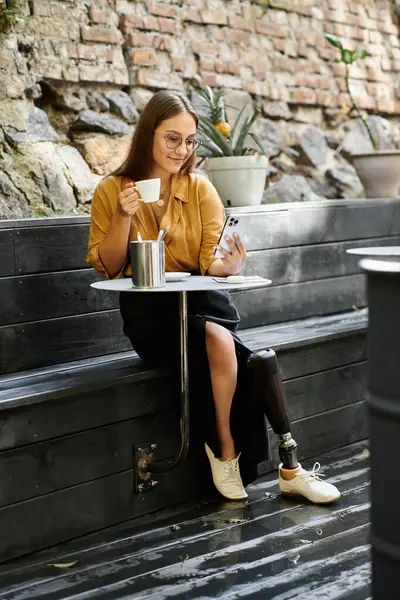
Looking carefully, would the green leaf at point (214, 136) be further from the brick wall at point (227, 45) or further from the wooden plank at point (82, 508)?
the wooden plank at point (82, 508)

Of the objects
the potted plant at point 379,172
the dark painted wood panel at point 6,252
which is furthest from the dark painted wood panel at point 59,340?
the potted plant at point 379,172

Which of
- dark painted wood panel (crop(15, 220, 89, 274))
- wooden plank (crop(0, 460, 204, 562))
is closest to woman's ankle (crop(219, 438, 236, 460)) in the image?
wooden plank (crop(0, 460, 204, 562))

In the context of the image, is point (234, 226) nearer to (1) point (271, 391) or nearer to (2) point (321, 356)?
(1) point (271, 391)

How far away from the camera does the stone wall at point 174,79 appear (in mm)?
4023

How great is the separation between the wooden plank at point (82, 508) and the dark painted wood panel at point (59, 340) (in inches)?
22.1

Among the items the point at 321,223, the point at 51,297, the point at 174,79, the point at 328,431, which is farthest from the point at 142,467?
the point at 174,79

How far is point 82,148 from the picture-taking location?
4.28m

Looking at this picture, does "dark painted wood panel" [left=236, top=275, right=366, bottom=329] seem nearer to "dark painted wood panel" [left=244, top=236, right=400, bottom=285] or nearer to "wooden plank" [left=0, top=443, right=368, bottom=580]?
"dark painted wood panel" [left=244, top=236, right=400, bottom=285]

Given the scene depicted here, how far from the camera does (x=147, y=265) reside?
2.81m

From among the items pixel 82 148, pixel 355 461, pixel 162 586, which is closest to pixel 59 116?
pixel 82 148

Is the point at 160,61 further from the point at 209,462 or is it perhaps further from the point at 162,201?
the point at 209,462

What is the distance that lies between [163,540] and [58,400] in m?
0.54

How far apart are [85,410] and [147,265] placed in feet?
1.72

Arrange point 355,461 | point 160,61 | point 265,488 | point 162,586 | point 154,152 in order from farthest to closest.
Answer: point 160,61 < point 355,461 < point 265,488 < point 154,152 < point 162,586
